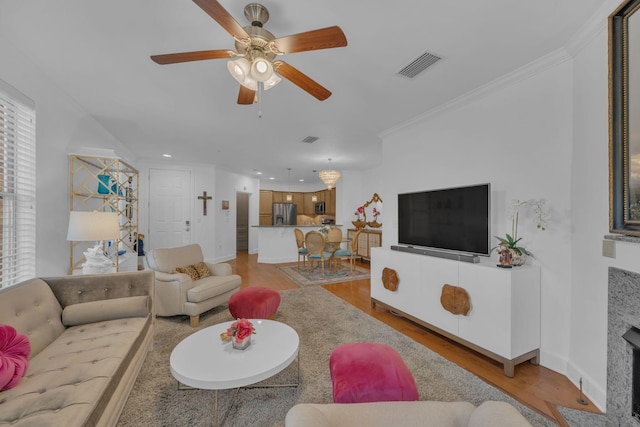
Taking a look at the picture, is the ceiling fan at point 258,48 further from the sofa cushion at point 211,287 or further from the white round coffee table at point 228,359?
the sofa cushion at point 211,287

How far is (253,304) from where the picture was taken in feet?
8.80

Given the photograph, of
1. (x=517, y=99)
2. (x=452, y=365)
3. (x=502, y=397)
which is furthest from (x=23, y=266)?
(x=517, y=99)

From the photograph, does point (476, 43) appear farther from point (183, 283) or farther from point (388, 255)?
point (183, 283)

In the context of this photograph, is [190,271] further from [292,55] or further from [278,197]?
[278,197]

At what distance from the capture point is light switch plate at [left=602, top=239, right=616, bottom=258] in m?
1.66

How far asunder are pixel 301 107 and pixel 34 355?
316cm

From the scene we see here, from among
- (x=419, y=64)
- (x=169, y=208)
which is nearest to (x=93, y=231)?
(x=419, y=64)

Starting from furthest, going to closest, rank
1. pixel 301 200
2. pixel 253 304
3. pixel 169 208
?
pixel 301 200
pixel 169 208
pixel 253 304

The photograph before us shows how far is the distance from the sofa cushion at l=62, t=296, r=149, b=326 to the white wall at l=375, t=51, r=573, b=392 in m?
3.39

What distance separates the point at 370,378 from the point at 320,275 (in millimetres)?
4084

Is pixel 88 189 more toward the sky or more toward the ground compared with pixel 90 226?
more toward the sky

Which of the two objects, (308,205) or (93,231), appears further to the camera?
(308,205)

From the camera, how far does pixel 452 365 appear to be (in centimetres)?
222

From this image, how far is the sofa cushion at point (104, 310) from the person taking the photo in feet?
6.63
